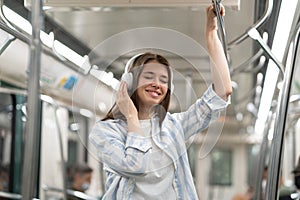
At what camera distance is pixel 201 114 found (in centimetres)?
204

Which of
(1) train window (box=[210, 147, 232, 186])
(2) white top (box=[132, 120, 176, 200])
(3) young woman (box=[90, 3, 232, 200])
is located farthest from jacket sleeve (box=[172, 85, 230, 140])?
(1) train window (box=[210, 147, 232, 186])

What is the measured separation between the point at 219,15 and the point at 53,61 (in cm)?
199

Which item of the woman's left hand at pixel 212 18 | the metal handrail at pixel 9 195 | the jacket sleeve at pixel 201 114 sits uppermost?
the woman's left hand at pixel 212 18

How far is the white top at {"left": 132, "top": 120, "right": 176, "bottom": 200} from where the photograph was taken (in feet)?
6.54

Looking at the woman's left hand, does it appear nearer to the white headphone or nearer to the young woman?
the young woman

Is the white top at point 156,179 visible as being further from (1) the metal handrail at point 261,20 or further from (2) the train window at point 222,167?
(2) the train window at point 222,167

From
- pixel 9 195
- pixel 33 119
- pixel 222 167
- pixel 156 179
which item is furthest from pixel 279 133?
pixel 222 167

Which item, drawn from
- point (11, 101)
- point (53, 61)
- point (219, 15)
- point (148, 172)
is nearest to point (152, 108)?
point (148, 172)

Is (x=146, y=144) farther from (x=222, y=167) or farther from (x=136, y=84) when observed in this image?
(x=222, y=167)

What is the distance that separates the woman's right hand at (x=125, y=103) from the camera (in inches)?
79.2

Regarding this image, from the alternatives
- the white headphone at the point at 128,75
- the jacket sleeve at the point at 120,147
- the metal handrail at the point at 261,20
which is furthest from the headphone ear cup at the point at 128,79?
the metal handrail at the point at 261,20

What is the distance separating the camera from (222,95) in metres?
2.02

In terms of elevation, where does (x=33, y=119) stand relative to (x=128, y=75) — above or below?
below

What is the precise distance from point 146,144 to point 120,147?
0.23 ft
